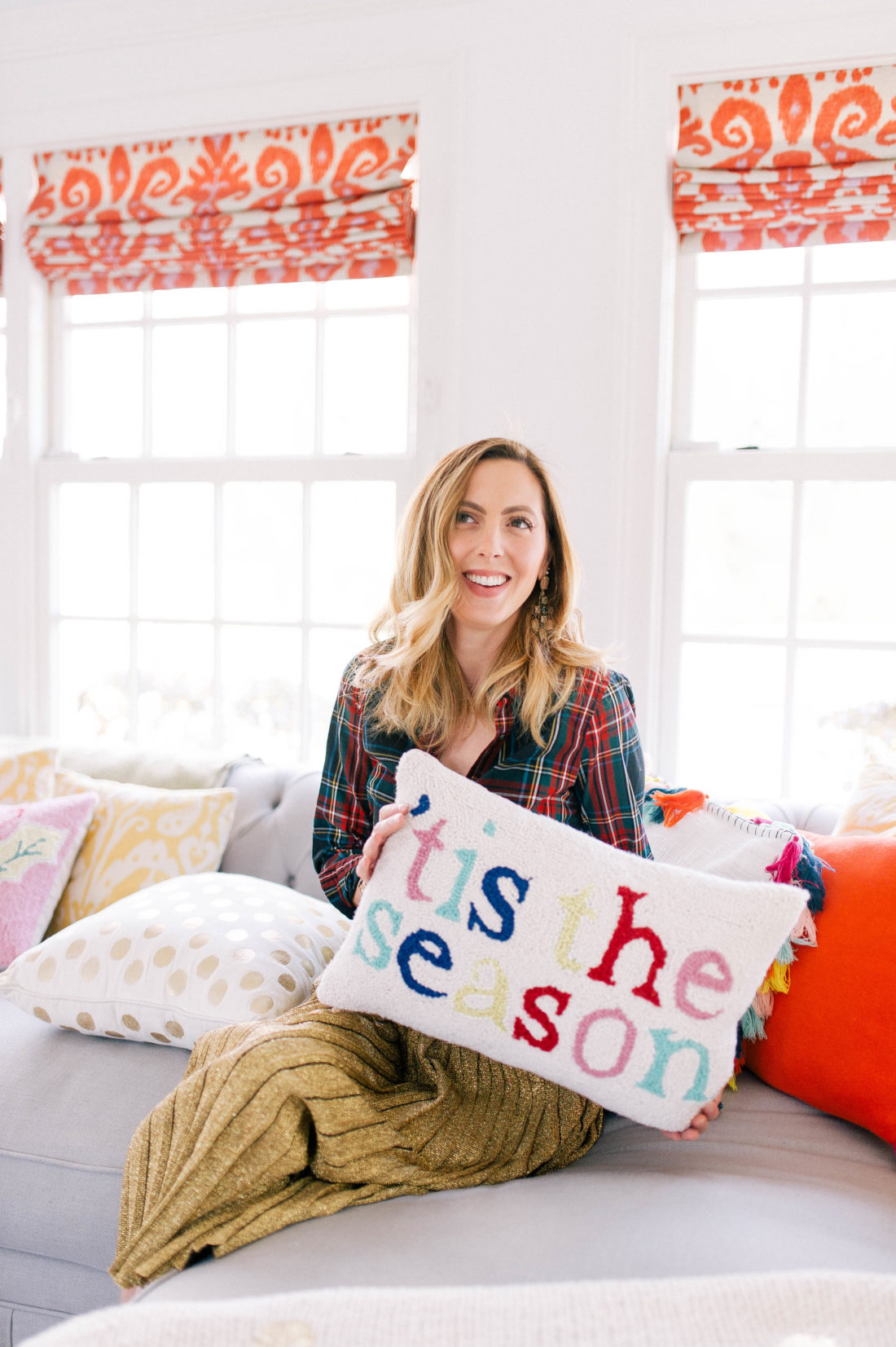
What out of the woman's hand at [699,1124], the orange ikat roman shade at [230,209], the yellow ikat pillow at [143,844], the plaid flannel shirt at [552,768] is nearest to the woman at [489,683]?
the plaid flannel shirt at [552,768]

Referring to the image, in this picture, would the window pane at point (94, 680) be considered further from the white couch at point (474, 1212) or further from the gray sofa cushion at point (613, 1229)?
the gray sofa cushion at point (613, 1229)

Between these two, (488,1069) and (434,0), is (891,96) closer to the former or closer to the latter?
(434,0)

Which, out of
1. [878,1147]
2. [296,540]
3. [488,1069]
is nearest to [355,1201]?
[488,1069]

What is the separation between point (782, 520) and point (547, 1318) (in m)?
2.10

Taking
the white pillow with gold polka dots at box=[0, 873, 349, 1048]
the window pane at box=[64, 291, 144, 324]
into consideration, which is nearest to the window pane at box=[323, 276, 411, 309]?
the window pane at box=[64, 291, 144, 324]

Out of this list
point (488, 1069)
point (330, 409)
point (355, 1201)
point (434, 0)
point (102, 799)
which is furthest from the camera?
point (330, 409)

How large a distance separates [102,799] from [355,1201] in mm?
1283

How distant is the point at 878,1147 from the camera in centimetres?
146

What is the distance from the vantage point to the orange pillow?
1.44m

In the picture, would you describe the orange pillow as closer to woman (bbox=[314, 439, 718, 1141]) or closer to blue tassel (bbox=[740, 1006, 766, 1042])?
blue tassel (bbox=[740, 1006, 766, 1042])

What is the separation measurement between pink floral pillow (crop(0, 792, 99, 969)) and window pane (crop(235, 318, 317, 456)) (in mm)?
1247

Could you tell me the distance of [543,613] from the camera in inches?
67.9

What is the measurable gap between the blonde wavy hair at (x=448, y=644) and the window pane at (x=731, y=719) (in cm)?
99

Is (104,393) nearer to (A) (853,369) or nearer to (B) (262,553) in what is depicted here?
(B) (262,553)
